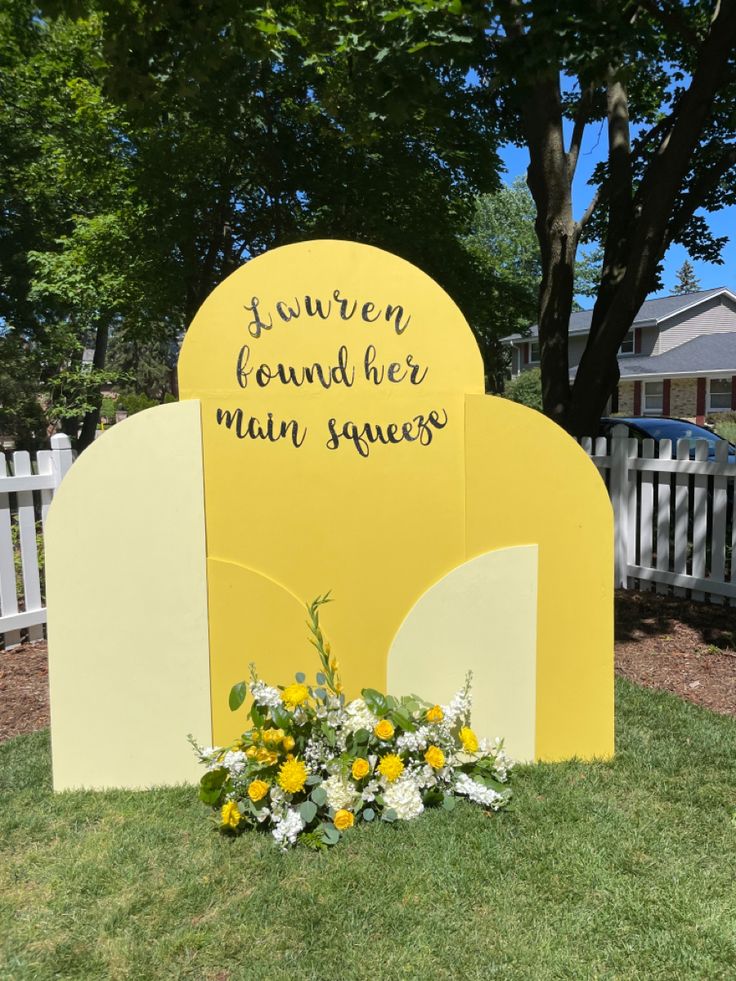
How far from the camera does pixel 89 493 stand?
10.1 feet

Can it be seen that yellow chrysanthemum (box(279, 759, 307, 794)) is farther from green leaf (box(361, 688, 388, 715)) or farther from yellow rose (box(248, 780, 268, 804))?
green leaf (box(361, 688, 388, 715))

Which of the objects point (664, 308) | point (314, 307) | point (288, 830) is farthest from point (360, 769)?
point (664, 308)

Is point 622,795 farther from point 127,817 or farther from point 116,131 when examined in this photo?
point 116,131

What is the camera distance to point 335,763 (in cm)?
291

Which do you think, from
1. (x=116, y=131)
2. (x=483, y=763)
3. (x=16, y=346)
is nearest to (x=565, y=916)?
(x=483, y=763)

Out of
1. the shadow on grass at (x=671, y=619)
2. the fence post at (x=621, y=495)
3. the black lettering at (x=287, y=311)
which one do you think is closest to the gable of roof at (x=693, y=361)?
the fence post at (x=621, y=495)

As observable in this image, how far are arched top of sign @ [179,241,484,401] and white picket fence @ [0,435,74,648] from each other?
8.64 ft

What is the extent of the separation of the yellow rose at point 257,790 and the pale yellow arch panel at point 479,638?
729 millimetres

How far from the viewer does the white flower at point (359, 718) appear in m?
2.96

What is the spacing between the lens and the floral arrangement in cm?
280

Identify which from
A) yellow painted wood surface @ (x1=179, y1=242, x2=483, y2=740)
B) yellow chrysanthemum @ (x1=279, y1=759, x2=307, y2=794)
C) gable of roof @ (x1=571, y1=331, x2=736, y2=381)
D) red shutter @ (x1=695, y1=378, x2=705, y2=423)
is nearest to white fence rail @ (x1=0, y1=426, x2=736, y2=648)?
yellow painted wood surface @ (x1=179, y1=242, x2=483, y2=740)

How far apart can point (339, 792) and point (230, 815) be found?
44 cm

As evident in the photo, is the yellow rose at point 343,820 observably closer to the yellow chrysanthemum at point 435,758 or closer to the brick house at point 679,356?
the yellow chrysanthemum at point 435,758

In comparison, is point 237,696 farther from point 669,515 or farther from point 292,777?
point 669,515
